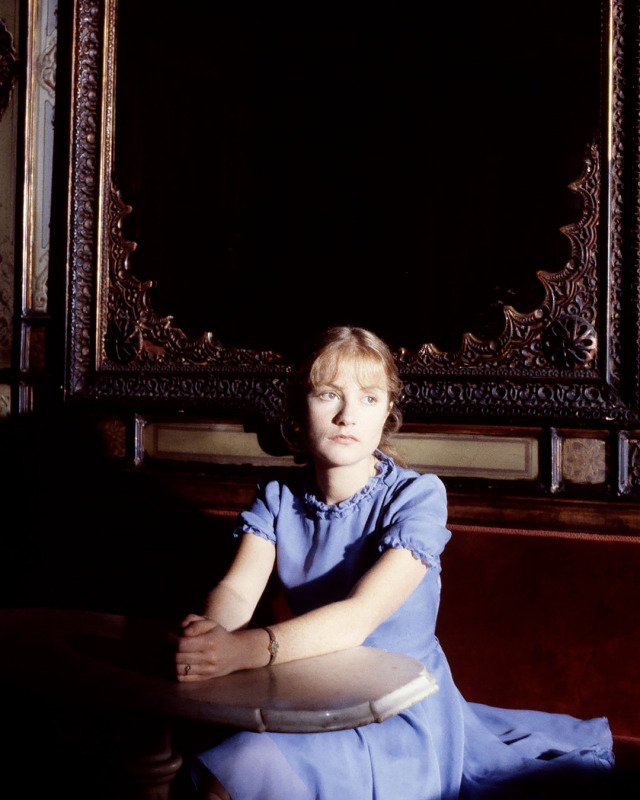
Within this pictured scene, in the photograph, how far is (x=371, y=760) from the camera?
43.6 inches

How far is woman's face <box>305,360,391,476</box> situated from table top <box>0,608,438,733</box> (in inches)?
14.1

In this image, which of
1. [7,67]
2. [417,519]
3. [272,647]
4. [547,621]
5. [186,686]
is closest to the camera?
[186,686]

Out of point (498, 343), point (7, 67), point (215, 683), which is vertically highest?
point (7, 67)

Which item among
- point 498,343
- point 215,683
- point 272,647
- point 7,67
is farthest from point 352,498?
point 7,67

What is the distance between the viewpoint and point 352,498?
1435 millimetres

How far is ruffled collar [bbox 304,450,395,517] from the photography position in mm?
1431

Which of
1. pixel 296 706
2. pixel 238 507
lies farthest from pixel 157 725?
pixel 238 507

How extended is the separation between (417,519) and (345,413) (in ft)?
0.74

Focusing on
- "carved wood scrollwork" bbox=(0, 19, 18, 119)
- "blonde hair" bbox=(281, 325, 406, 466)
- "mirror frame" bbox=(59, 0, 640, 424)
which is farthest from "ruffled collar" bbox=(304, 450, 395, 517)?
"carved wood scrollwork" bbox=(0, 19, 18, 119)

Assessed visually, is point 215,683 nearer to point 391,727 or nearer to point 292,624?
point 292,624

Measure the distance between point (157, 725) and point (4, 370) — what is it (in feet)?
6.14

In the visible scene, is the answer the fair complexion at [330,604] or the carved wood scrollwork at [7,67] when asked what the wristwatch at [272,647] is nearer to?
the fair complexion at [330,604]

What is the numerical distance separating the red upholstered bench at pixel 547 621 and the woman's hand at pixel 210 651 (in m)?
0.86

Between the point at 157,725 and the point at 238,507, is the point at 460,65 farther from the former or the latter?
the point at 157,725
